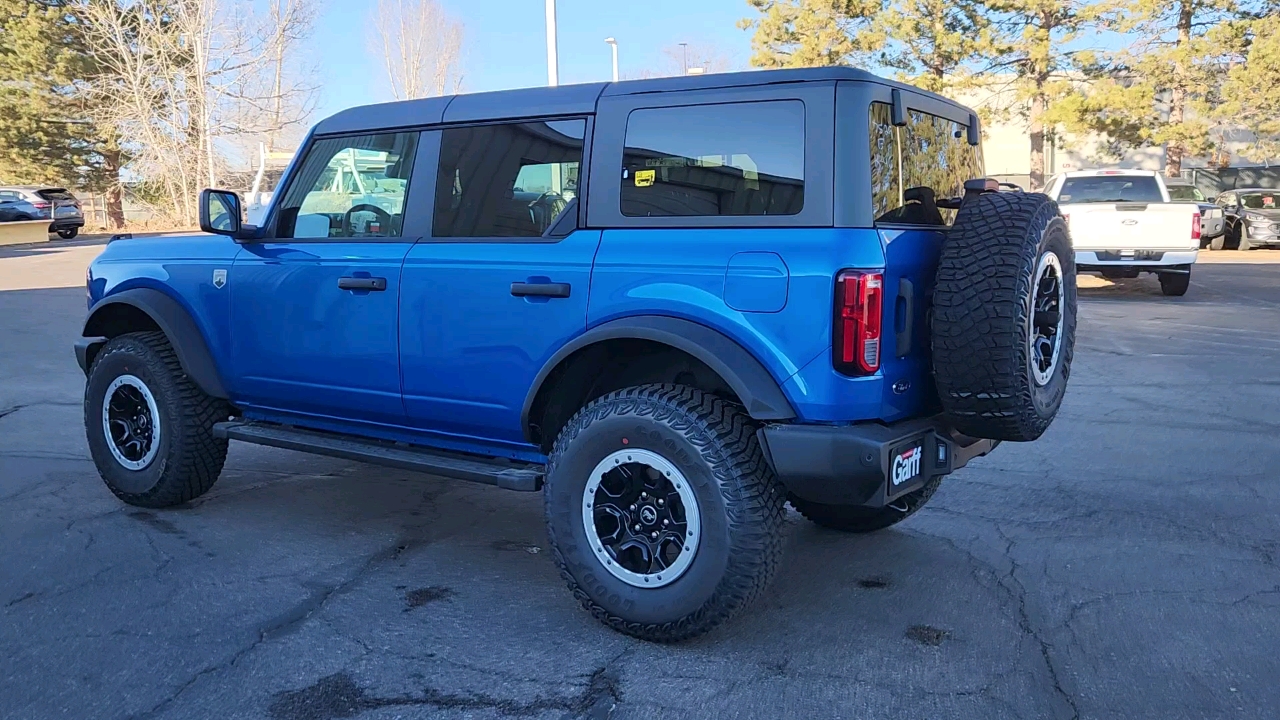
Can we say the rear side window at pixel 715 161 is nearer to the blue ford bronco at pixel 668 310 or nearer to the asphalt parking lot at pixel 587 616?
the blue ford bronco at pixel 668 310

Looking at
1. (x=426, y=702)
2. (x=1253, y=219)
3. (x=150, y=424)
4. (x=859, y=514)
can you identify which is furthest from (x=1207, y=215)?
(x=426, y=702)

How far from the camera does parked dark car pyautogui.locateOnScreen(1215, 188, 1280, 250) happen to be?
75.0 feet

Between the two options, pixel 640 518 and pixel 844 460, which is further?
pixel 640 518

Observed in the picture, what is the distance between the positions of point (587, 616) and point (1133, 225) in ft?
41.7

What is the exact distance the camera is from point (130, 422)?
5.23 m

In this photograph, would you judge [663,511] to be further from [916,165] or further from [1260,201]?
[1260,201]

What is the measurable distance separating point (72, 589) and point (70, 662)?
0.73m

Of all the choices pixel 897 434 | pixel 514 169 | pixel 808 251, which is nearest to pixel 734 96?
pixel 808 251

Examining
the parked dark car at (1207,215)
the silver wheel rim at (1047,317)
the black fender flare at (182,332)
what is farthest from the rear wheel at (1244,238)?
the black fender flare at (182,332)

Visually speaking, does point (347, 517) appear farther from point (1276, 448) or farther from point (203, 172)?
point (203, 172)

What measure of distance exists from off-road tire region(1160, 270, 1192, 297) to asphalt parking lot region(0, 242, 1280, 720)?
29.1ft

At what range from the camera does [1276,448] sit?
627 cm

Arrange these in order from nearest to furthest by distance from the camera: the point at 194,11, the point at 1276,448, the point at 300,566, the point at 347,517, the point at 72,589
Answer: the point at 72,589, the point at 300,566, the point at 347,517, the point at 1276,448, the point at 194,11

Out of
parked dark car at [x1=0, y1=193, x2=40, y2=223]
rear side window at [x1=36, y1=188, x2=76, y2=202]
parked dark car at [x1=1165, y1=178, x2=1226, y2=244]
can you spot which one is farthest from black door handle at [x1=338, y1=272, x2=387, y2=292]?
rear side window at [x1=36, y1=188, x2=76, y2=202]
